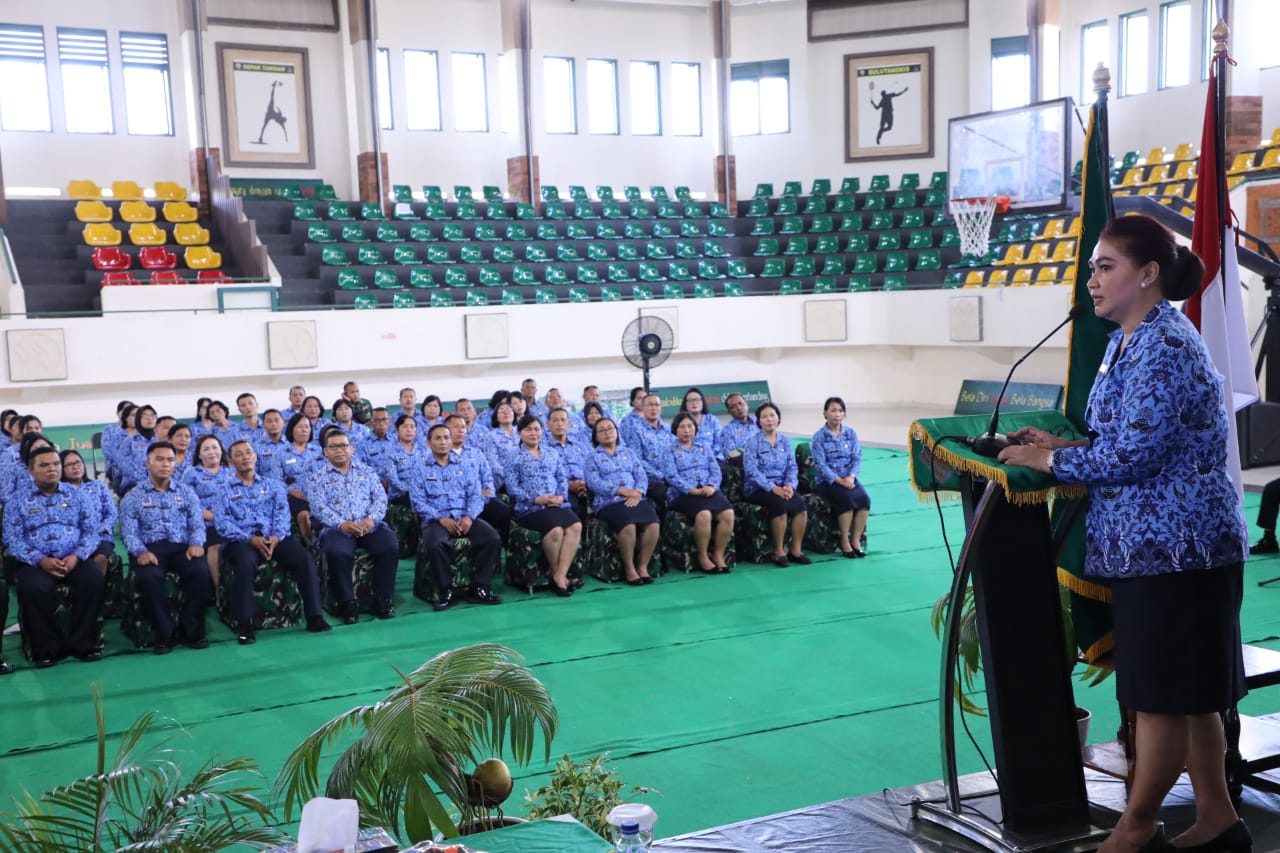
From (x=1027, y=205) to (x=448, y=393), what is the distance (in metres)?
8.65

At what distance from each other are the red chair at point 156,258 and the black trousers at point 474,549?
11.6 meters

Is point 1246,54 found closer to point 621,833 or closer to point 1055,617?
point 1055,617

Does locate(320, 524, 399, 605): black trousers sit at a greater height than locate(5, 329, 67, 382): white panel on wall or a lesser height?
lesser

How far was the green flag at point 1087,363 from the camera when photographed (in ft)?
11.8

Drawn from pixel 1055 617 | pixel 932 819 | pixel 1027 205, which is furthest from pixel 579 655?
pixel 1027 205

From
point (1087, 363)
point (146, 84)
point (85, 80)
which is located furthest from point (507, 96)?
point (1087, 363)

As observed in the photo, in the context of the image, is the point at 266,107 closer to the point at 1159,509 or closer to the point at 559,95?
the point at 559,95

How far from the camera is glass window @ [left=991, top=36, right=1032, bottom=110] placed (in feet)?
72.4

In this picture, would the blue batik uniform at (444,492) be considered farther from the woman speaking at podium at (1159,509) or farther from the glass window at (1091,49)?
the glass window at (1091,49)

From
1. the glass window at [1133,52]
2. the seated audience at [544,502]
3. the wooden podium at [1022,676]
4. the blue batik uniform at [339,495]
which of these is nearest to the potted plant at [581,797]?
the wooden podium at [1022,676]

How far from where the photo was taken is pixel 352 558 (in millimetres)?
8109

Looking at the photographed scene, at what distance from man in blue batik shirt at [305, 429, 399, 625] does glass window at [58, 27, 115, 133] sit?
49.0 ft

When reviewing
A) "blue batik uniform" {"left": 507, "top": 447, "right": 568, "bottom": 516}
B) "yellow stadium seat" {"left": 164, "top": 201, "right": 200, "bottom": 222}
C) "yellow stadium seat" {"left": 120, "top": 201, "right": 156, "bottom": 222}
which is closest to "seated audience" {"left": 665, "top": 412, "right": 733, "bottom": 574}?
"blue batik uniform" {"left": 507, "top": 447, "right": 568, "bottom": 516}

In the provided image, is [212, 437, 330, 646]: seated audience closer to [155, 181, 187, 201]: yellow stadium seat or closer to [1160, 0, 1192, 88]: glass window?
[155, 181, 187, 201]: yellow stadium seat
